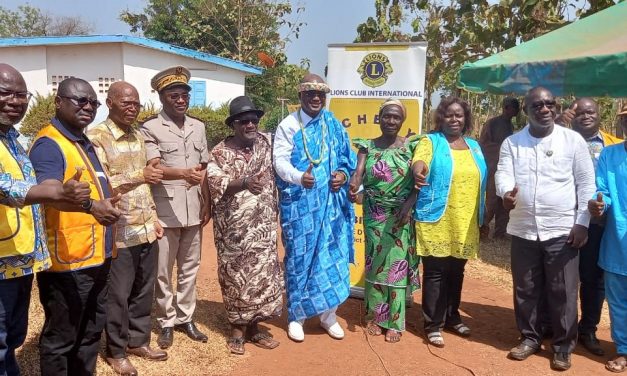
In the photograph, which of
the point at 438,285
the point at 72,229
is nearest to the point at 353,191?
the point at 438,285

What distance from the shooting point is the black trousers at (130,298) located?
3279 mm

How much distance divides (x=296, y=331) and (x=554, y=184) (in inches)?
83.9

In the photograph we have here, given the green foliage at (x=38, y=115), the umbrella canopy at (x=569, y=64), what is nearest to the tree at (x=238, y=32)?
the green foliage at (x=38, y=115)

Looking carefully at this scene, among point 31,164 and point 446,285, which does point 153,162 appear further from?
point 446,285

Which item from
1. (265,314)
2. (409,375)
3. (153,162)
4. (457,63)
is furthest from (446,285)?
(457,63)

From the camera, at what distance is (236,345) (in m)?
3.84

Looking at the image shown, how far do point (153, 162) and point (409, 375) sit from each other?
2.17 metres

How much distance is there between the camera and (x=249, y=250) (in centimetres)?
375

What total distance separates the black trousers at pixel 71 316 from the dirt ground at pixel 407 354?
1.03 m

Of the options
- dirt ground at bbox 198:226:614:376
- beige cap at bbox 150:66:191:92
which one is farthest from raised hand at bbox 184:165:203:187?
dirt ground at bbox 198:226:614:376

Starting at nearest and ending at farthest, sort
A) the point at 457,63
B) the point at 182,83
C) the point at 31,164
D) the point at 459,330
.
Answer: the point at 31,164
the point at 182,83
the point at 459,330
the point at 457,63

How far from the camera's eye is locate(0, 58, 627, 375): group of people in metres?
3.29

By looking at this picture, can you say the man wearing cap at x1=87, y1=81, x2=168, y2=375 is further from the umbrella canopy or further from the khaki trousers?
the umbrella canopy

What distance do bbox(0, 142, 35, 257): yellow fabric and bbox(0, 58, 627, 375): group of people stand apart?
0.45 m
